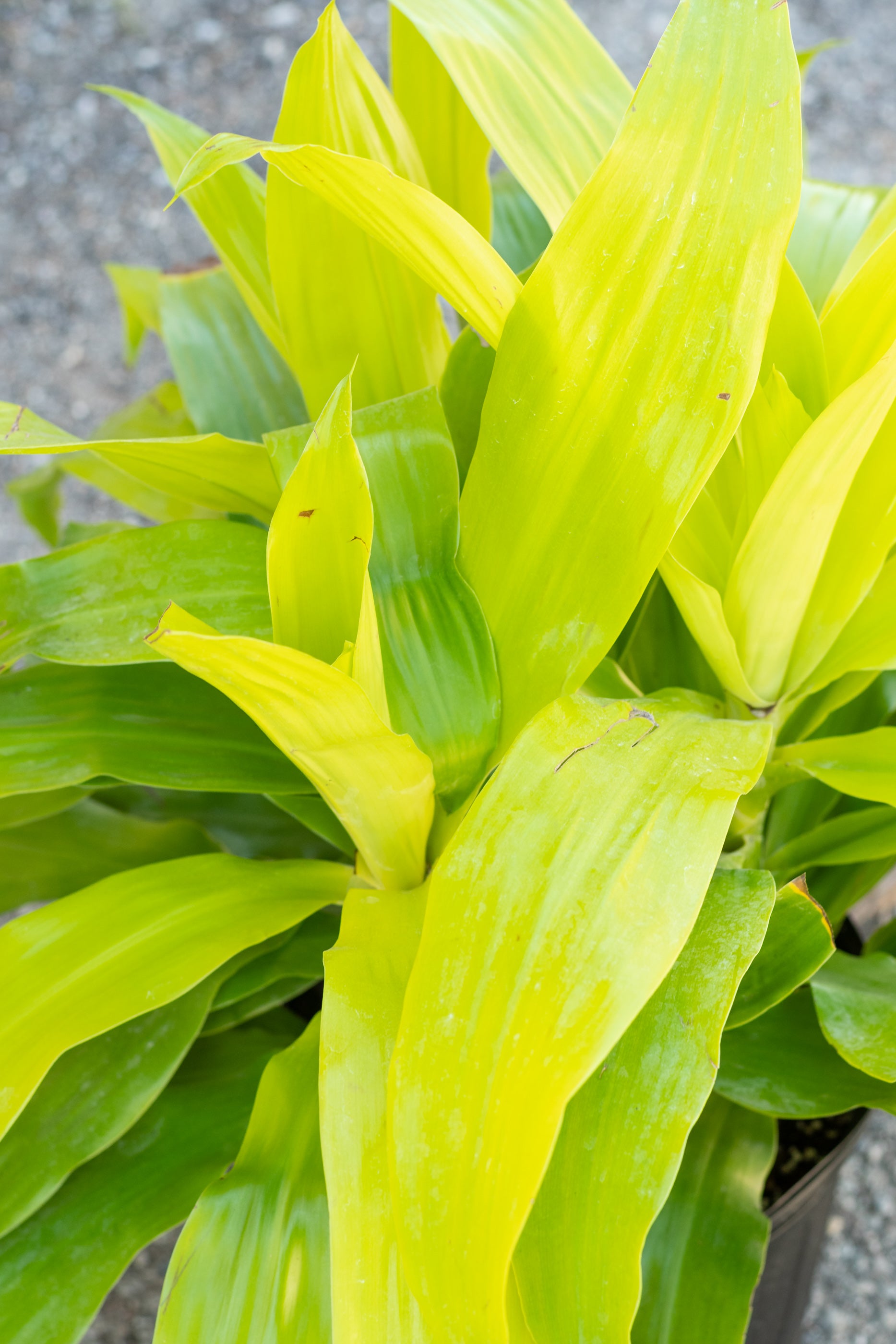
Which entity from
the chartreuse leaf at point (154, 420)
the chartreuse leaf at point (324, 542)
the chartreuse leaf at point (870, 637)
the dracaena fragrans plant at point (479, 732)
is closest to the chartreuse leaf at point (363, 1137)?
the dracaena fragrans plant at point (479, 732)

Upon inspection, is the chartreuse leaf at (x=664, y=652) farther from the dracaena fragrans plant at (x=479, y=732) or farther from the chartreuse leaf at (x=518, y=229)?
the chartreuse leaf at (x=518, y=229)

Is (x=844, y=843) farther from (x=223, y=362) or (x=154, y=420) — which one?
(x=154, y=420)

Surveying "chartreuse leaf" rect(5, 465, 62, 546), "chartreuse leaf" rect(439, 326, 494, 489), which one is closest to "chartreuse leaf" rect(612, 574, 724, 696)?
"chartreuse leaf" rect(439, 326, 494, 489)

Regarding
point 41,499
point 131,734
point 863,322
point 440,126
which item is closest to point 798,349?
point 863,322

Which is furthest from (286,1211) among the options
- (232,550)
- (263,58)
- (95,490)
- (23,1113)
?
(263,58)

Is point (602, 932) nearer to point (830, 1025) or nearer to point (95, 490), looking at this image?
point (830, 1025)

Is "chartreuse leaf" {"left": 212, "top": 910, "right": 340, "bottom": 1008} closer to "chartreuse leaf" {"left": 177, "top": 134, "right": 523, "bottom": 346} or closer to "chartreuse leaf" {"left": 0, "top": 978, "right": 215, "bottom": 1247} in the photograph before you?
"chartreuse leaf" {"left": 0, "top": 978, "right": 215, "bottom": 1247}
